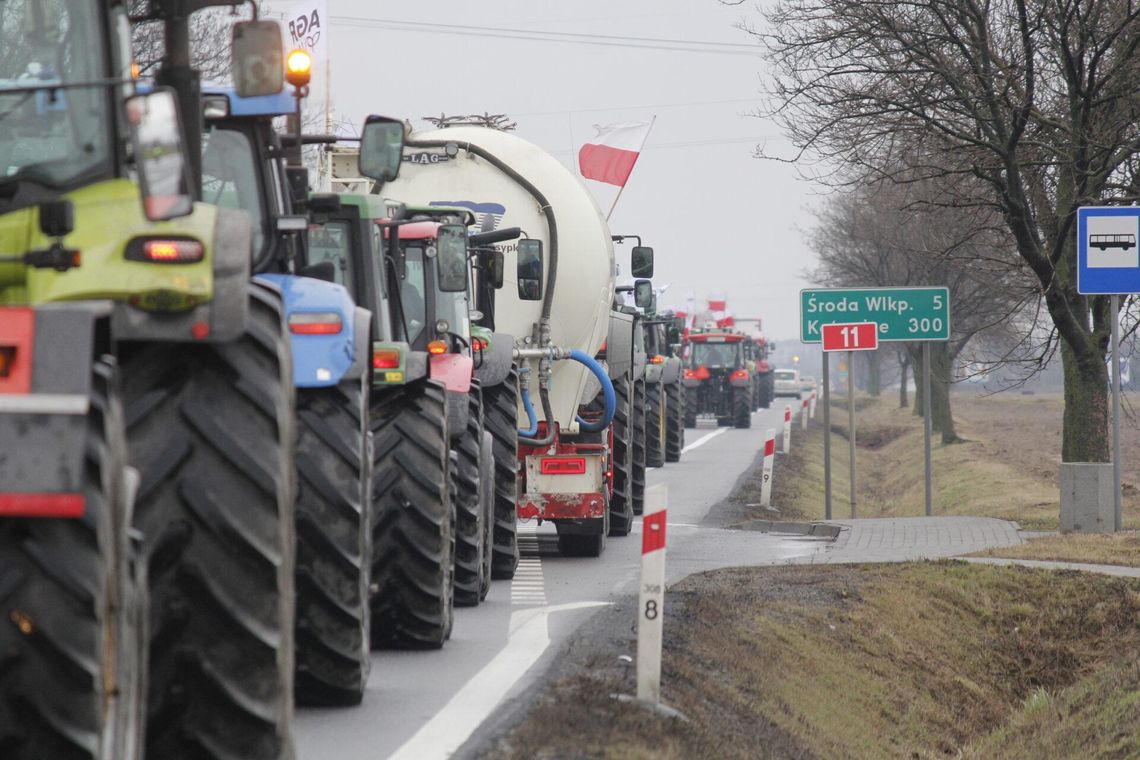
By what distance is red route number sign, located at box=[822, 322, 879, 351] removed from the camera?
2375cm

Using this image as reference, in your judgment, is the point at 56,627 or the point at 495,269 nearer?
the point at 56,627

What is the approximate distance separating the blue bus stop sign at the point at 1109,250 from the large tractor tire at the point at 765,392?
6409 centimetres

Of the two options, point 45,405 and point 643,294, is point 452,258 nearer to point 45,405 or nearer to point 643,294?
point 45,405

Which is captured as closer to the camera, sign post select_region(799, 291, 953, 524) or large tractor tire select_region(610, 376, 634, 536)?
large tractor tire select_region(610, 376, 634, 536)

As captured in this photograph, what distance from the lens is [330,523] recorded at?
25.7ft

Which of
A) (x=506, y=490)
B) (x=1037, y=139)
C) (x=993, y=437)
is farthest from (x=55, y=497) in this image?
(x=993, y=437)

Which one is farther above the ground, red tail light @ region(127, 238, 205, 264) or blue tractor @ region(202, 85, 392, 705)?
red tail light @ region(127, 238, 205, 264)

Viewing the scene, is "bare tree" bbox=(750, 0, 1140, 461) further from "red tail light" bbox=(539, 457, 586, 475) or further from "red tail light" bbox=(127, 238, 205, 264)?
"red tail light" bbox=(127, 238, 205, 264)

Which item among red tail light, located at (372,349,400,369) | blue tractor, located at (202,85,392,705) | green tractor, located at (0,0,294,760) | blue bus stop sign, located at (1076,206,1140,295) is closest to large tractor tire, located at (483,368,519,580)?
red tail light, located at (372,349,400,369)

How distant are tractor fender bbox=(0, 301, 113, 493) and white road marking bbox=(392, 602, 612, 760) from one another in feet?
11.4

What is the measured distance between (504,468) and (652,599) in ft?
23.1

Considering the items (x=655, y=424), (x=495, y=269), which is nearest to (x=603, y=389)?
(x=495, y=269)

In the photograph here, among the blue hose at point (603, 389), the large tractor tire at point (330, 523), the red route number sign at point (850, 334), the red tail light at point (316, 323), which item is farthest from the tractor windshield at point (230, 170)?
the red route number sign at point (850, 334)

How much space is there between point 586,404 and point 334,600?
36.7 ft
